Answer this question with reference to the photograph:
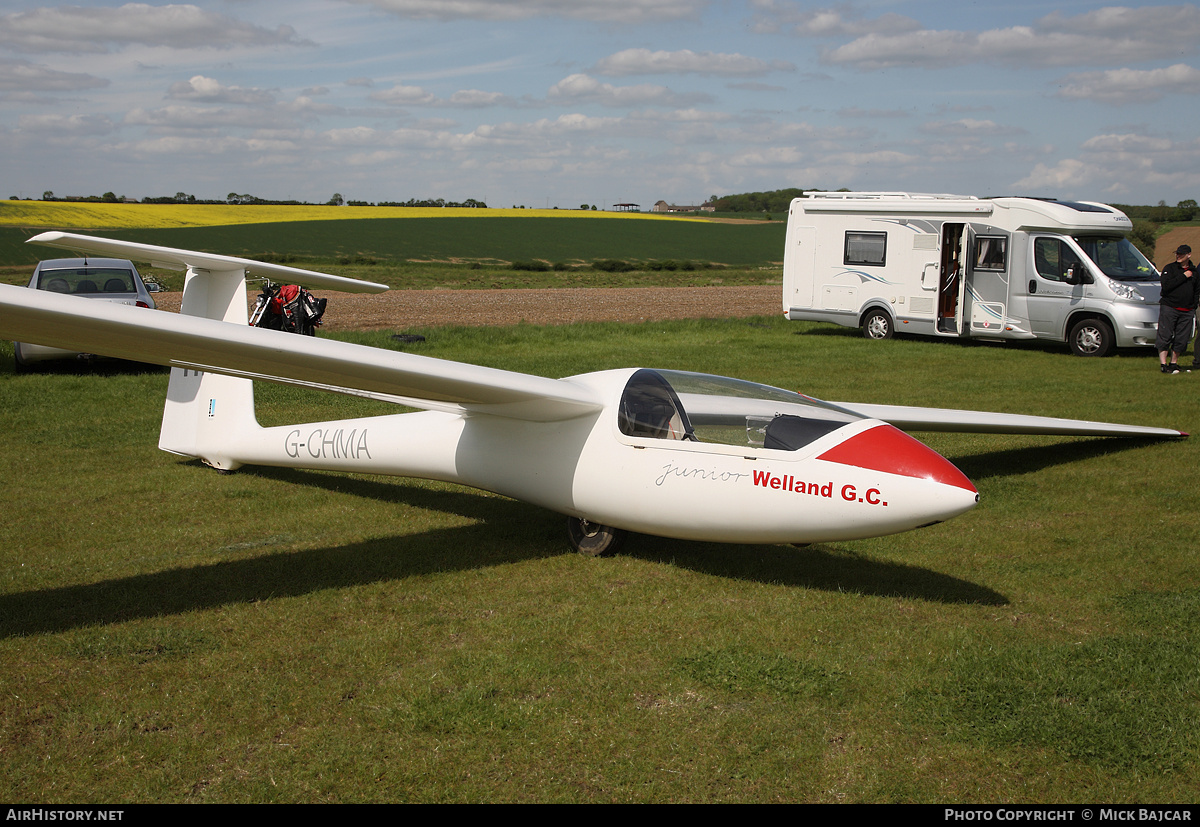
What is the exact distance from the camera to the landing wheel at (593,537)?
6812 mm

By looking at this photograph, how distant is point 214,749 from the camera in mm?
4129

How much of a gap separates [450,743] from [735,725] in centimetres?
140

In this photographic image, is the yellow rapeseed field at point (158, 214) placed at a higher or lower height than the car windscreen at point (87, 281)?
higher

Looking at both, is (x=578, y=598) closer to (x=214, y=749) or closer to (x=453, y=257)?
(x=214, y=749)

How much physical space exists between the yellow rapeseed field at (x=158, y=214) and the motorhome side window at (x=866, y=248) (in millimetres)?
60787

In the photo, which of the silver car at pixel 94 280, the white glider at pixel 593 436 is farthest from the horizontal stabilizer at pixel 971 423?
the silver car at pixel 94 280

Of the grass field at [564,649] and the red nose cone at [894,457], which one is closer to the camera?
the grass field at [564,649]

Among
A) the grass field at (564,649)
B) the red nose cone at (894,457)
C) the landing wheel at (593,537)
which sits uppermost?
the red nose cone at (894,457)

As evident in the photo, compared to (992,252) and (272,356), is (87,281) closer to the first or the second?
(272,356)

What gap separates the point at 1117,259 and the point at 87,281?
21.0m

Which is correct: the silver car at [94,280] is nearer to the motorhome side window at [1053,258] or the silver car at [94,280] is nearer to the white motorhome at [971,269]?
the white motorhome at [971,269]

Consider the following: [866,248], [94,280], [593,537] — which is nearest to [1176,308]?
[866,248]

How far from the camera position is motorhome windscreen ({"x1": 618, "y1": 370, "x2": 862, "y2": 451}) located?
6.08 metres

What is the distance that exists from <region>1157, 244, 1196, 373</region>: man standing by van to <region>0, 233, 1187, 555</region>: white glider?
11.4 metres
